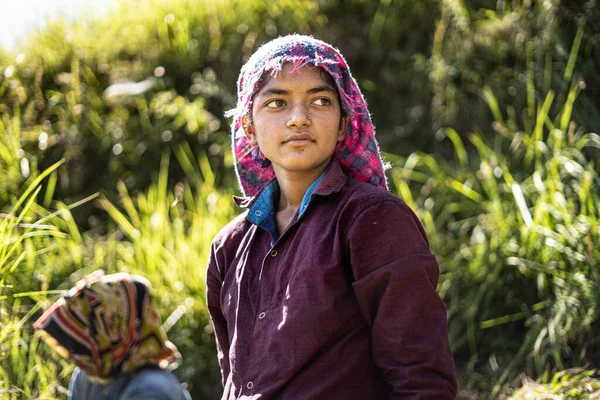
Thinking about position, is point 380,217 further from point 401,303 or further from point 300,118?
point 300,118

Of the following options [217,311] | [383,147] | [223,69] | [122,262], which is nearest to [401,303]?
[217,311]

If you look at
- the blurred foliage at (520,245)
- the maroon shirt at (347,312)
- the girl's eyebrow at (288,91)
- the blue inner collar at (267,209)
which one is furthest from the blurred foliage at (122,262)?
the girl's eyebrow at (288,91)

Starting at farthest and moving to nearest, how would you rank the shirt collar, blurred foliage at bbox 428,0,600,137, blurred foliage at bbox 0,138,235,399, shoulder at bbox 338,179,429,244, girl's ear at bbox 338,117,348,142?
1. blurred foliage at bbox 428,0,600,137
2. blurred foliage at bbox 0,138,235,399
3. girl's ear at bbox 338,117,348,142
4. the shirt collar
5. shoulder at bbox 338,179,429,244

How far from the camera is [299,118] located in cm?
235

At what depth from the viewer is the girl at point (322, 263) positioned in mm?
2123

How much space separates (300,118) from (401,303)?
1.95ft

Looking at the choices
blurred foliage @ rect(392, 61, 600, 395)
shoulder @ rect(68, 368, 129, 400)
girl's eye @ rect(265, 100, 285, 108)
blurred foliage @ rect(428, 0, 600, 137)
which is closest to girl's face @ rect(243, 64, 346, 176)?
girl's eye @ rect(265, 100, 285, 108)

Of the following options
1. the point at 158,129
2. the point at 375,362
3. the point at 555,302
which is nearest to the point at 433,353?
the point at 375,362

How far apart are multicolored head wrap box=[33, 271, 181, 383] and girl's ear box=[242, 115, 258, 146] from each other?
670mm

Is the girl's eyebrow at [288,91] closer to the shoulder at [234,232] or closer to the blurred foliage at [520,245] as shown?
the shoulder at [234,232]

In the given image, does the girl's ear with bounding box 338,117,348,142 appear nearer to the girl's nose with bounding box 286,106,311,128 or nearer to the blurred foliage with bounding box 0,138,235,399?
the girl's nose with bounding box 286,106,311,128

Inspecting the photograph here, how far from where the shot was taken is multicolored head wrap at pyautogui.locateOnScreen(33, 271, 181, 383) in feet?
8.92

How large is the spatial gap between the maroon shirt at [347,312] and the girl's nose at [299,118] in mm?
166

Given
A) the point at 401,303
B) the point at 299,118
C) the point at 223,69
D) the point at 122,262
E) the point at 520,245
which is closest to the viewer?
the point at 401,303
